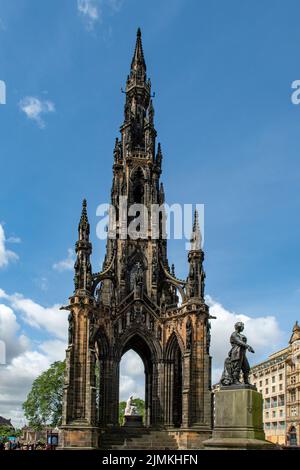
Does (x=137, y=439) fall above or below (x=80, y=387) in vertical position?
below

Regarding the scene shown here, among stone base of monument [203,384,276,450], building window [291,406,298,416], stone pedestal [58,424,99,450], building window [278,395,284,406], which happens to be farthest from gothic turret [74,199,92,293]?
building window [278,395,284,406]

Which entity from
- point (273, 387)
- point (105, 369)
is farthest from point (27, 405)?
point (273, 387)

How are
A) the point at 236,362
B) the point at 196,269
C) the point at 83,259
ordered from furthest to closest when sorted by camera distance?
the point at 196,269 < the point at 83,259 < the point at 236,362

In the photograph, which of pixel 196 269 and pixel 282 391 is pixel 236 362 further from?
pixel 282 391

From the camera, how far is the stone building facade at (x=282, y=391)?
241 feet

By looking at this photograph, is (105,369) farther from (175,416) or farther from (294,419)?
(294,419)

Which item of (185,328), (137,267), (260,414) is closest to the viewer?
(260,414)

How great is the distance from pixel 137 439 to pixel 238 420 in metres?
23.7

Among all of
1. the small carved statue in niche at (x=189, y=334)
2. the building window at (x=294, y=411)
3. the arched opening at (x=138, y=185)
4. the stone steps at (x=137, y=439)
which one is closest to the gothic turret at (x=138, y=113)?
the arched opening at (x=138, y=185)

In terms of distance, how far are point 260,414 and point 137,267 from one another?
2976cm

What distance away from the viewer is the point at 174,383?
4525cm

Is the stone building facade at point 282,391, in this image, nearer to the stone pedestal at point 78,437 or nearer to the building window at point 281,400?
the building window at point 281,400

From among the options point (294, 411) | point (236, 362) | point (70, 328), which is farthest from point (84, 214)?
point (294, 411)

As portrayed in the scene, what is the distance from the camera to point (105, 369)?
43.4 metres
